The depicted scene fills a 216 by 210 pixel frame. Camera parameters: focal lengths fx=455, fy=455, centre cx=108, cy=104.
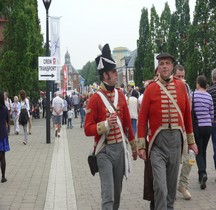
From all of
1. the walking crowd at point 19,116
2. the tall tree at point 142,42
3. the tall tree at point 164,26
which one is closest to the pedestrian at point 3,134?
the walking crowd at point 19,116

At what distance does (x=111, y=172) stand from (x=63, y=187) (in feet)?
11.4

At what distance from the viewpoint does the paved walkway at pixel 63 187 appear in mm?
6977

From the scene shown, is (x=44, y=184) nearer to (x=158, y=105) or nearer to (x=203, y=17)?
(x=158, y=105)

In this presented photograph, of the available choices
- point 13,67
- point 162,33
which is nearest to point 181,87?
point 13,67

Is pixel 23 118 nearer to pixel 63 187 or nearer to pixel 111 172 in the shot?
pixel 63 187

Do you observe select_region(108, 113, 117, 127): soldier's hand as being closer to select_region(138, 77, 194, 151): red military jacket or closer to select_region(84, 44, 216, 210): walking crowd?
select_region(84, 44, 216, 210): walking crowd

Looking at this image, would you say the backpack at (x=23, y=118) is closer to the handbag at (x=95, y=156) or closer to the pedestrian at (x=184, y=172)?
the pedestrian at (x=184, y=172)

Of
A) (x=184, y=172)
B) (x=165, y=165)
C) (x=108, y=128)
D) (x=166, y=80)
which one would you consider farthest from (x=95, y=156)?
(x=184, y=172)

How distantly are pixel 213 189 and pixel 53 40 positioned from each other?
12.9 metres

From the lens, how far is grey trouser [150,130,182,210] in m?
5.23

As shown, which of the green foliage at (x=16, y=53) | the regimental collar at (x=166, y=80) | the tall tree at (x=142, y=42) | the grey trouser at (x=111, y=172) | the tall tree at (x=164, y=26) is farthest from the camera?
the tall tree at (x=142, y=42)

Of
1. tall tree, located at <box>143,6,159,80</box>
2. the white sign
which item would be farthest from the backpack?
tall tree, located at <box>143,6,159,80</box>

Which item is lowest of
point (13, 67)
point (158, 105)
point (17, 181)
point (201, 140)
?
point (17, 181)

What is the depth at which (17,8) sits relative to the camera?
31328 mm
